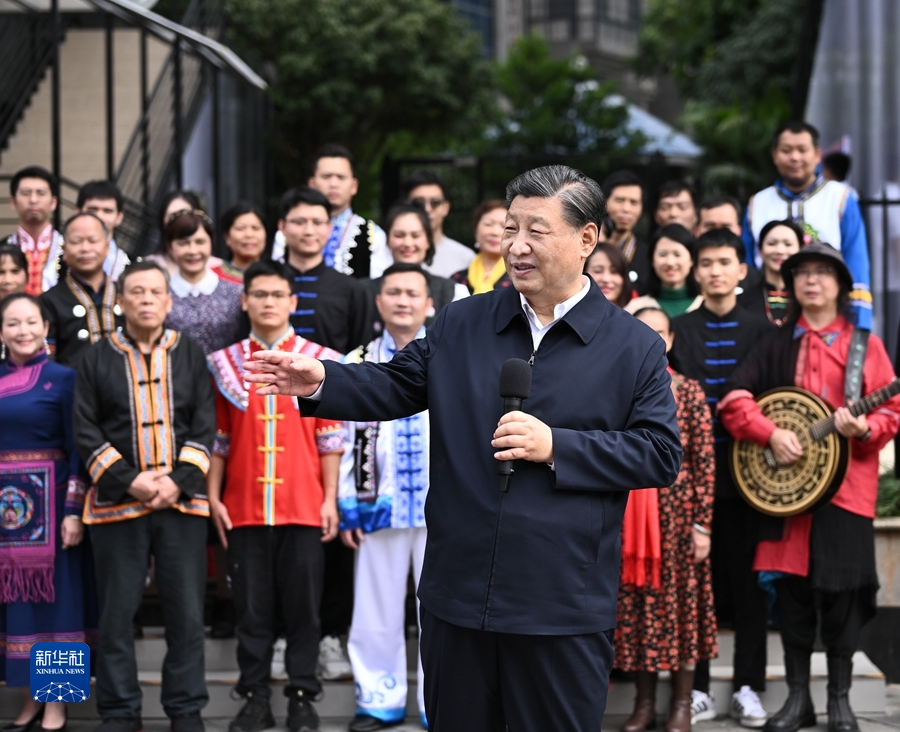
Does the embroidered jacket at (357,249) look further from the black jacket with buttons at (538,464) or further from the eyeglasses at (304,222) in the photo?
the black jacket with buttons at (538,464)

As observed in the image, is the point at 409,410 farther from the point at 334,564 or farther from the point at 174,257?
the point at 174,257

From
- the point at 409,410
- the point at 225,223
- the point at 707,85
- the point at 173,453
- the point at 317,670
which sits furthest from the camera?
the point at 707,85

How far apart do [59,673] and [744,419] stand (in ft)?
10.4

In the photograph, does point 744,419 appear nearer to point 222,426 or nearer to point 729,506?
point 729,506

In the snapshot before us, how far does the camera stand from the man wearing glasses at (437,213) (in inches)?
283

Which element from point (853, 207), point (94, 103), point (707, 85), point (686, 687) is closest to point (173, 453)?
point (686, 687)

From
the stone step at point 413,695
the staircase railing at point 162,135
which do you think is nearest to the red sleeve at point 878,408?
the stone step at point 413,695

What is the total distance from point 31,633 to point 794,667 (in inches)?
133

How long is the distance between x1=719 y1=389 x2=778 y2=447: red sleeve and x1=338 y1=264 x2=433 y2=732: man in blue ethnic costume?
1.36 m

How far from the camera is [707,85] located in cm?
2192

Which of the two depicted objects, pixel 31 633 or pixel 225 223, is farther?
pixel 225 223

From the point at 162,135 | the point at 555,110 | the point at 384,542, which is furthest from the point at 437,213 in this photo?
the point at 555,110

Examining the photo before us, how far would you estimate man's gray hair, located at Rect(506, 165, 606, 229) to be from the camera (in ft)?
10.1

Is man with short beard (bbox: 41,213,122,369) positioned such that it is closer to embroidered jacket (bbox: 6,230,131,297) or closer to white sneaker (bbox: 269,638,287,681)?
embroidered jacket (bbox: 6,230,131,297)
